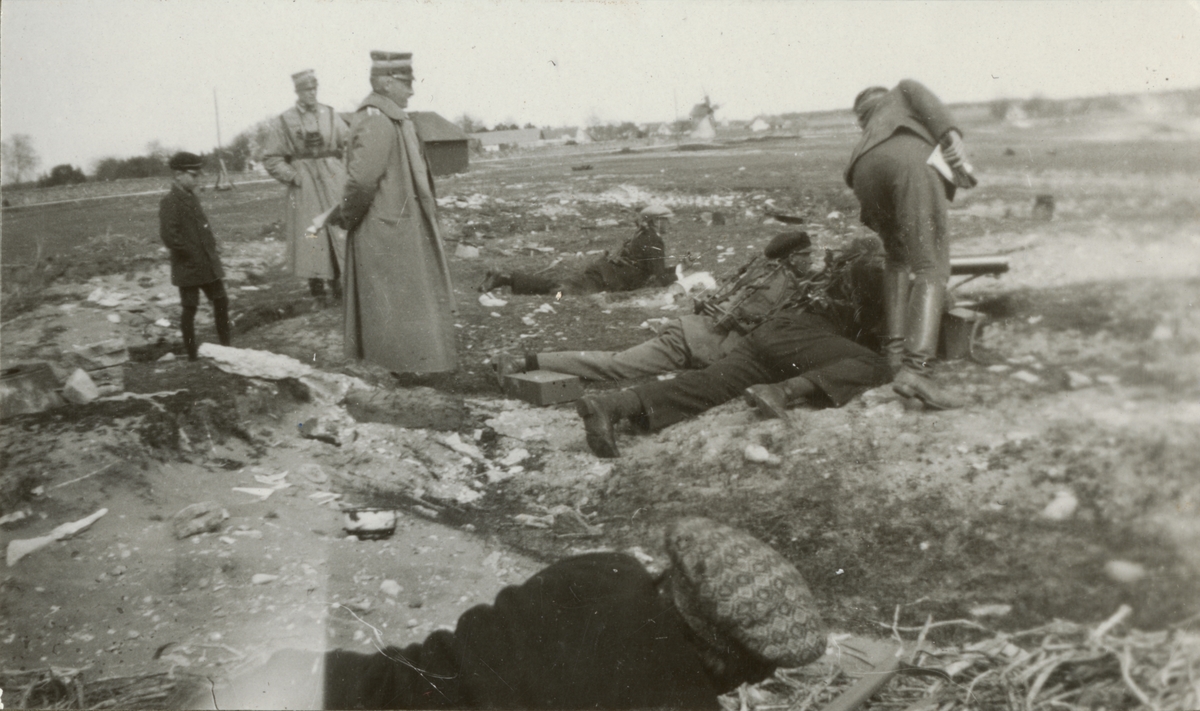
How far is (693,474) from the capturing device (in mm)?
2436

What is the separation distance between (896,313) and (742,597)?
168cm

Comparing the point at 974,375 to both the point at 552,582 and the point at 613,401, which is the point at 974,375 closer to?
the point at 613,401

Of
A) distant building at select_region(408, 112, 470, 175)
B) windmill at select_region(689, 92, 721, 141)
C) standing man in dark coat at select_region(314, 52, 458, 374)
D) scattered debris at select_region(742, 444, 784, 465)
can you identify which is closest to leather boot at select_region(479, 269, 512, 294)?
standing man in dark coat at select_region(314, 52, 458, 374)

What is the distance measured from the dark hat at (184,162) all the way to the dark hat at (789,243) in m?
2.26

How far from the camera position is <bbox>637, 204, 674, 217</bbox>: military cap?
4.02m

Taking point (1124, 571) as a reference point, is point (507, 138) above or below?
above

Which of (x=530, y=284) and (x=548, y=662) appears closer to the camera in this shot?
(x=548, y=662)

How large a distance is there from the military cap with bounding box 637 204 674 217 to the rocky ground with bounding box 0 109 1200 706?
784 mm

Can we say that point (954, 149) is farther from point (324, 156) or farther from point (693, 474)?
point (324, 156)

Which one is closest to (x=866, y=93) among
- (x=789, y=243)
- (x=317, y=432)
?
(x=789, y=243)

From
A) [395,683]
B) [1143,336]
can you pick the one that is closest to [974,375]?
[1143,336]

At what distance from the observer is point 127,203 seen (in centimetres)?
360

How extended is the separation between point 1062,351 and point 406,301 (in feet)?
8.17

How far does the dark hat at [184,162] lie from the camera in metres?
2.95
